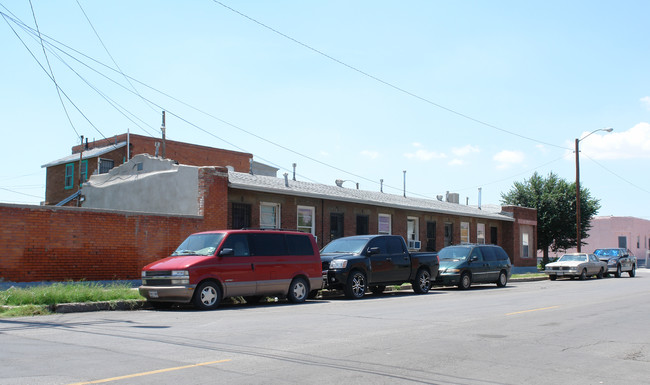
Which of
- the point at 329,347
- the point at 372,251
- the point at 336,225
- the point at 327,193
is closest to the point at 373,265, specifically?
the point at 372,251

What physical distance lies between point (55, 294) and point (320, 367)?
8.64 m

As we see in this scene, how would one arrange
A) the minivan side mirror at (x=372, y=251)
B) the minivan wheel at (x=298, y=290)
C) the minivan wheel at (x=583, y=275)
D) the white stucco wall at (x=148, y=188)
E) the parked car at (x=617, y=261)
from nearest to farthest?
the minivan wheel at (x=298, y=290)
the minivan side mirror at (x=372, y=251)
the white stucco wall at (x=148, y=188)
the minivan wheel at (x=583, y=275)
the parked car at (x=617, y=261)

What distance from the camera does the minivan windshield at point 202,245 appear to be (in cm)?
1458

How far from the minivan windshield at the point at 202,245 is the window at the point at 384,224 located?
15.6m

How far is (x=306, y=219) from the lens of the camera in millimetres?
25766

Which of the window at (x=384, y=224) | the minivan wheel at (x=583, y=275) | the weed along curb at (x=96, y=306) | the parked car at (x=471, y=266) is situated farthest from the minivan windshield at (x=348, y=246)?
the minivan wheel at (x=583, y=275)

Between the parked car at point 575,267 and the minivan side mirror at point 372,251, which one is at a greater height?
the minivan side mirror at point 372,251

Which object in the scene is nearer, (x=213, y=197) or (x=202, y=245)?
(x=202, y=245)

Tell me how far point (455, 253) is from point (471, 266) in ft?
2.73

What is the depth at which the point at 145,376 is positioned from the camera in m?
6.46

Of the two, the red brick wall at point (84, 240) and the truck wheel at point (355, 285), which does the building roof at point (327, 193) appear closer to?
the red brick wall at point (84, 240)

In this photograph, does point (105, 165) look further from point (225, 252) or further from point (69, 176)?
point (225, 252)

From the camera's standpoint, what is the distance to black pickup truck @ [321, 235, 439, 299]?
1758 centimetres

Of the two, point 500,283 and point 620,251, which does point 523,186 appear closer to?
point 620,251
